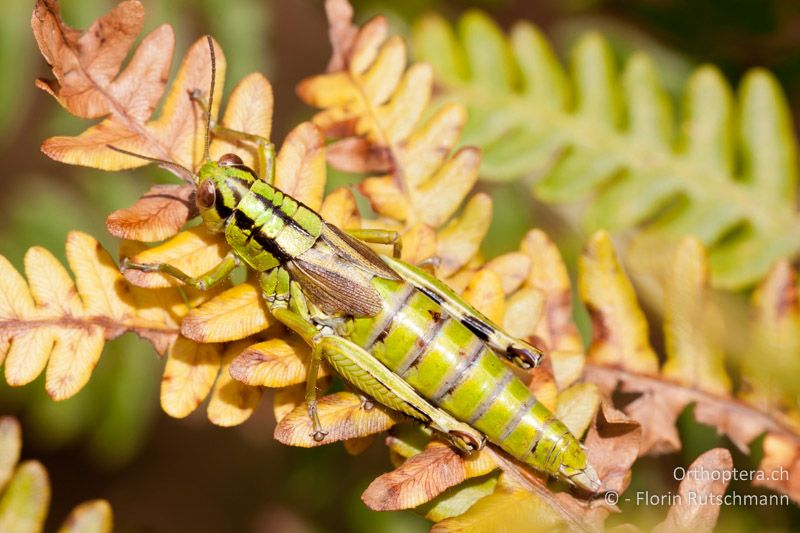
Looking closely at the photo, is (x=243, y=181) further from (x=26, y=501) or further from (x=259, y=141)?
(x=26, y=501)

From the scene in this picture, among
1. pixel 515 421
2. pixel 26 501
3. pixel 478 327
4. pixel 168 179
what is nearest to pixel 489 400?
pixel 515 421

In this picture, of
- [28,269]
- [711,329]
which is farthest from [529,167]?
[28,269]

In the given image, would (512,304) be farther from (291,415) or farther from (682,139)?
(682,139)

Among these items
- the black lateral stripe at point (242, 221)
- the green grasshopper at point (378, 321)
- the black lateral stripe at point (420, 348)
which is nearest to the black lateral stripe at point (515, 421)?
the green grasshopper at point (378, 321)

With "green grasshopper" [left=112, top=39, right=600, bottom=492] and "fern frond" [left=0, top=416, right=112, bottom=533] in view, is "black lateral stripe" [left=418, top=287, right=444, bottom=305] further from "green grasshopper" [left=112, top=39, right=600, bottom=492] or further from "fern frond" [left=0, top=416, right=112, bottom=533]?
"fern frond" [left=0, top=416, right=112, bottom=533]

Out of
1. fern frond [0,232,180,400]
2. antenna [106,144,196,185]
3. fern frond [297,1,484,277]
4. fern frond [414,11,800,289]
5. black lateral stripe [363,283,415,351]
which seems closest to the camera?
fern frond [0,232,180,400]

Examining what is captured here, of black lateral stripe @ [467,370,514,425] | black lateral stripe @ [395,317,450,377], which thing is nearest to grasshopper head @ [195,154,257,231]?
black lateral stripe @ [395,317,450,377]
